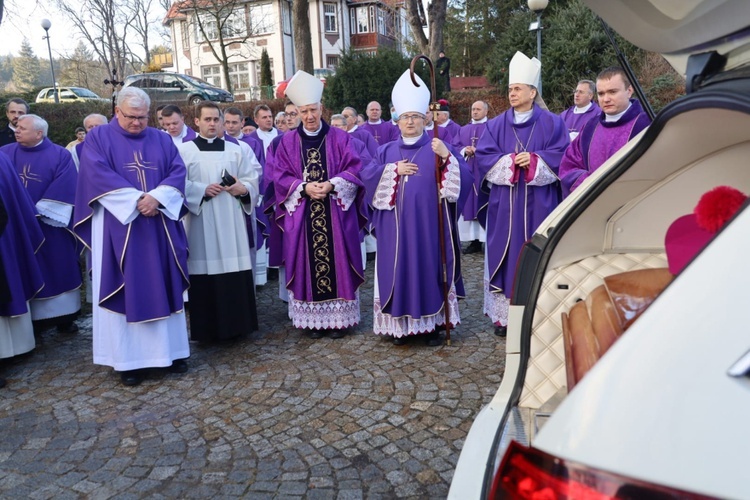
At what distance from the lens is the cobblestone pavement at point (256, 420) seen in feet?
10.7

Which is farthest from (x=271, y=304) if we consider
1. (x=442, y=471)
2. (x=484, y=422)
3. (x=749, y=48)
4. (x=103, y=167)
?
(x=749, y=48)

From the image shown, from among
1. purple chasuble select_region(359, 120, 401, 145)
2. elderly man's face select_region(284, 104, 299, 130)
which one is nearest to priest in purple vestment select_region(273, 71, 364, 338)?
elderly man's face select_region(284, 104, 299, 130)

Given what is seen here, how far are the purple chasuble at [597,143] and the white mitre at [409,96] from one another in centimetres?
128

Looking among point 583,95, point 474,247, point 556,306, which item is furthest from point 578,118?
point 556,306

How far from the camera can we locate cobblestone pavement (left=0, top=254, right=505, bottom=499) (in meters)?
3.26

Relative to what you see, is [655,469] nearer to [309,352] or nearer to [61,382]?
[309,352]

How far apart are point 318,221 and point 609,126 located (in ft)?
8.51

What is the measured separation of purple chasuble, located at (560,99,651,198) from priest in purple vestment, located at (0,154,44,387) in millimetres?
4534

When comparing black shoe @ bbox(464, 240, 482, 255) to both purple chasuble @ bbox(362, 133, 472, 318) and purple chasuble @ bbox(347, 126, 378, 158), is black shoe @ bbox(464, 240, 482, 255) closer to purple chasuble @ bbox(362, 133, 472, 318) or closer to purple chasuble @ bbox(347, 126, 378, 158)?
purple chasuble @ bbox(347, 126, 378, 158)

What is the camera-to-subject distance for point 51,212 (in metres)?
6.07

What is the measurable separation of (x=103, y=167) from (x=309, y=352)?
217cm

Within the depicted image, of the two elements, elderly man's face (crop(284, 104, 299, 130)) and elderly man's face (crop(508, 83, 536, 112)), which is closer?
elderly man's face (crop(508, 83, 536, 112))

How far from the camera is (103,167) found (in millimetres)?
4621

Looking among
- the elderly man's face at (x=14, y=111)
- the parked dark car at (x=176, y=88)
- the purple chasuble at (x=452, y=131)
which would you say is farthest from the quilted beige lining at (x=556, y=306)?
the parked dark car at (x=176, y=88)
